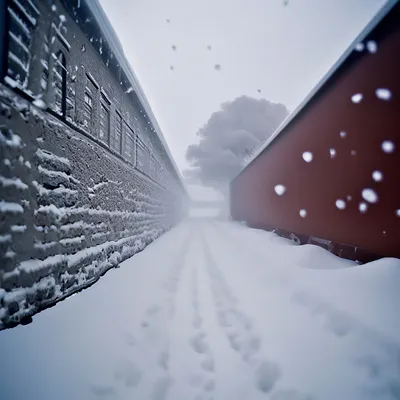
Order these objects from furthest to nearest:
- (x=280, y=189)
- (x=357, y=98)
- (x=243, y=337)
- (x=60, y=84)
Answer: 1. (x=280, y=189)
2. (x=357, y=98)
3. (x=60, y=84)
4. (x=243, y=337)

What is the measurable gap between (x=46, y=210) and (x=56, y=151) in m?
0.74

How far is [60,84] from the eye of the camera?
9.64 feet

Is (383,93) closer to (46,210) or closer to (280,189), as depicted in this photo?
(280,189)

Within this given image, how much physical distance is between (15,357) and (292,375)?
86.5 inches

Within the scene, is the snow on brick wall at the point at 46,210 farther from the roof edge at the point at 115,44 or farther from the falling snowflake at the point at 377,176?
the falling snowflake at the point at 377,176

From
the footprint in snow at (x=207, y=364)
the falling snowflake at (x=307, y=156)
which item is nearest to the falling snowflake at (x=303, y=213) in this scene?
the falling snowflake at (x=307, y=156)

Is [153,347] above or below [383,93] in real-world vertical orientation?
below

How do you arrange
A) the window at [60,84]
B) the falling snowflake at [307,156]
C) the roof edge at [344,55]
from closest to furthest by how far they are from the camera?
the window at [60,84]
the roof edge at [344,55]
the falling snowflake at [307,156]

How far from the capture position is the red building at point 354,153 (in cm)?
344

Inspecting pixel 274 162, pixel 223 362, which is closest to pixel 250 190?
pixel 274 162

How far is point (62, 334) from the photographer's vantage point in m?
2.14

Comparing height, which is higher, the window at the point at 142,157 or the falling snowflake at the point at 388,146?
the window at the point at 142,157

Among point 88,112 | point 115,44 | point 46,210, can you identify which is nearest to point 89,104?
point 88,112

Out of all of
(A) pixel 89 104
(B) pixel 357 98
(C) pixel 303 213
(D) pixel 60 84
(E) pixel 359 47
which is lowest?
(C) pixel 303 213
